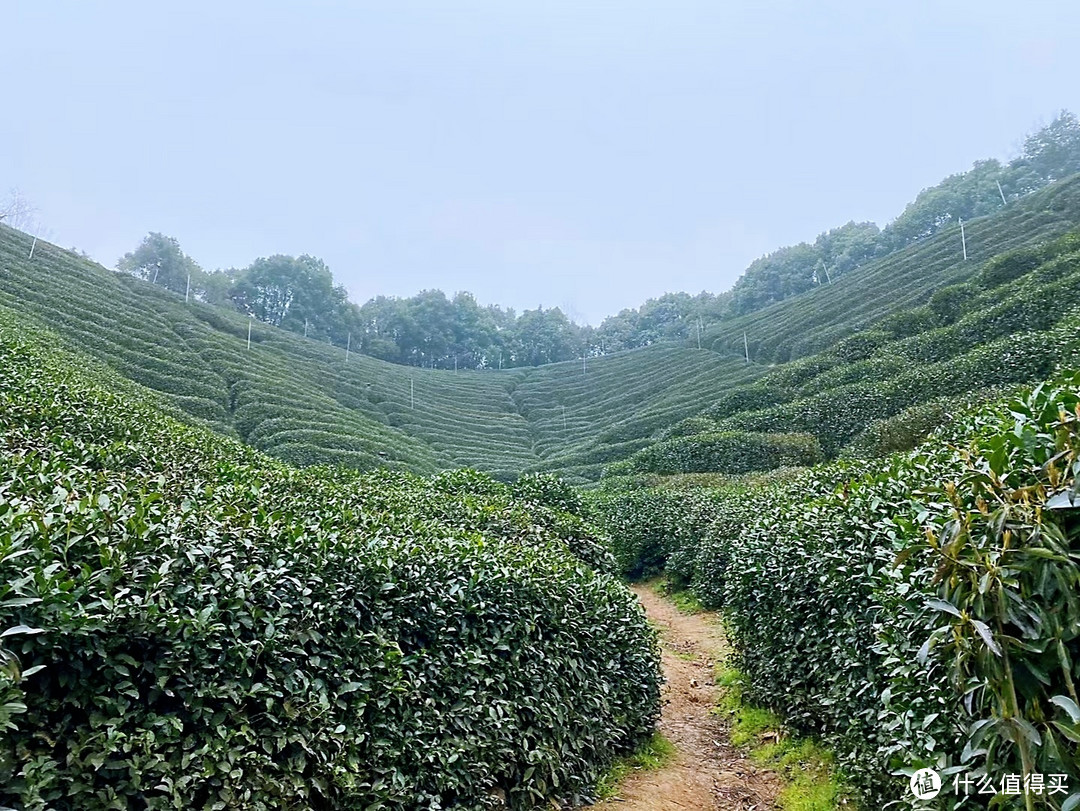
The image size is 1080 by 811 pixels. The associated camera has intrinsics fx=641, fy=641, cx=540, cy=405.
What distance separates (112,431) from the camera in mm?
6797

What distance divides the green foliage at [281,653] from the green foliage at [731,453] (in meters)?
13.3

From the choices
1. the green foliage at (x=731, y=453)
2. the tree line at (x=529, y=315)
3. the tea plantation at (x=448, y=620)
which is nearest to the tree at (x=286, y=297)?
the tree line at (x=529, y=315)

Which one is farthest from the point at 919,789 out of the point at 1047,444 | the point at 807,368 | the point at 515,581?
the point at 807,368

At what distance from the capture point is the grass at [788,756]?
4008mm

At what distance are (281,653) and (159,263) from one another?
62.2 m

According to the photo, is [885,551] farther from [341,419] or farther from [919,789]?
[341,419]

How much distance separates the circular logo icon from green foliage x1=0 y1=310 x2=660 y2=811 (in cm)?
→ 220

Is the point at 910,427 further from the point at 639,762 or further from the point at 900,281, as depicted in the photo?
the point at 900,281

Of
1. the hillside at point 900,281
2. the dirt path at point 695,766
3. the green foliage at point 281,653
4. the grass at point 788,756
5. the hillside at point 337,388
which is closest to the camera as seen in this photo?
the green foliage at point 281,653

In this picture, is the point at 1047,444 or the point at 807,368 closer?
the point at 1047,444

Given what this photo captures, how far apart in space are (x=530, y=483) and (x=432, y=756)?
6.39 meters

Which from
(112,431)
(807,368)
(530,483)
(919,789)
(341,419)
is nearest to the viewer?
(919,789)

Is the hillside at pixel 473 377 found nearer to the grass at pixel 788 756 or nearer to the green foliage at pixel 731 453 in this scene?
the green foliage at pixel 731 453


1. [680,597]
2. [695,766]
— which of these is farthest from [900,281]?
[695,766]
